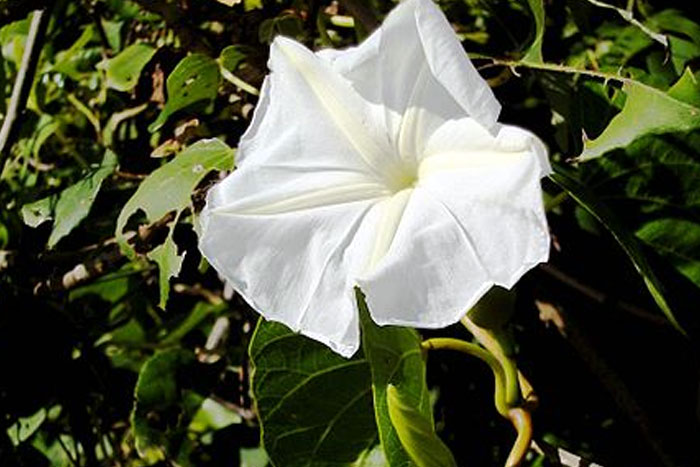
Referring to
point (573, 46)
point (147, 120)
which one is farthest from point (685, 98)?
point (147, 120)

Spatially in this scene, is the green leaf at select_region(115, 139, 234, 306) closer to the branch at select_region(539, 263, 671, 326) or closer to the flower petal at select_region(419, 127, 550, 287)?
the flower petal at select_region(419, 127, 550, 287)

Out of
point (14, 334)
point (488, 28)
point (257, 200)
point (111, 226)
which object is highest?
point (257, 200)

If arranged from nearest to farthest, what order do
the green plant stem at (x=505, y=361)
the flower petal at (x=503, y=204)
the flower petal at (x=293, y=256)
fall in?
the flower petal at (x=503, y=204) < the flower petal at (x=293, y=256) < the green plant stem at (x=505, y=361)

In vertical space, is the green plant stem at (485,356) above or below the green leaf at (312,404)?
above

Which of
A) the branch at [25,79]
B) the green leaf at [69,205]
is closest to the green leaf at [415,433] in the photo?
the green leaf at [69,205]

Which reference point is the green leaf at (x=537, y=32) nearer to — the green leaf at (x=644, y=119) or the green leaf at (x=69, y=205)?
the green leaf at (x=644, y=119)

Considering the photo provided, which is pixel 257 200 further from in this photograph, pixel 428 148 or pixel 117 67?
pixel 117 67
